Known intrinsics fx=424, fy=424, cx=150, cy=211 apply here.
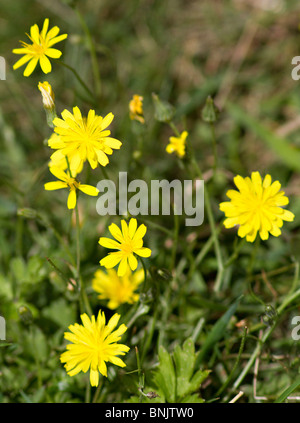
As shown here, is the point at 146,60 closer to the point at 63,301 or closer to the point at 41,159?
the point at 41,159

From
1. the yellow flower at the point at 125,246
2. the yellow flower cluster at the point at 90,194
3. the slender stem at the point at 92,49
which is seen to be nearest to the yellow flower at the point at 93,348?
the yellow flower cluster at the point at 90,194

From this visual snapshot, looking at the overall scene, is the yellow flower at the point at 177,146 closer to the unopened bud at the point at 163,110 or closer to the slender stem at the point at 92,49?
the unopened bud at the point at 163,110

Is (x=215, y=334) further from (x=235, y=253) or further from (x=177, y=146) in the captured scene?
(x=177, y=146)

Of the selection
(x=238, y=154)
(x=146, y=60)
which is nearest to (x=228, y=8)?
(x=146, y=60)

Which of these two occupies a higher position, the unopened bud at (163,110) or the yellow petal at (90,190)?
the unopened bud at (163,110)

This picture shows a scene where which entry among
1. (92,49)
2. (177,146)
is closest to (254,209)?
(177,146)
